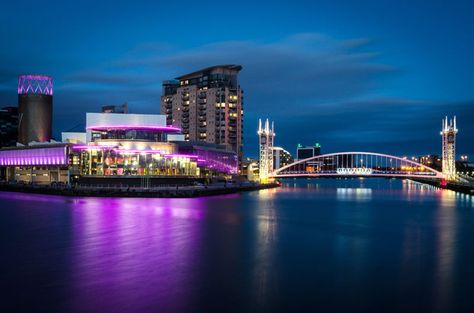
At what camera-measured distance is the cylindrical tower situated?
91.0 m

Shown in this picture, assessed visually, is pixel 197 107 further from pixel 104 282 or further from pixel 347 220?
pixel 104 282

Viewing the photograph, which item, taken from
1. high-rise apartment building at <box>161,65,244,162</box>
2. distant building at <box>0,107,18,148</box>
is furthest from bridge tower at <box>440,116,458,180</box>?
distant building at <box>0,107,18,148</box>

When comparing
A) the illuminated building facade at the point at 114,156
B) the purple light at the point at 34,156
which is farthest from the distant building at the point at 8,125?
the illuminated building facade at the point at 114,156

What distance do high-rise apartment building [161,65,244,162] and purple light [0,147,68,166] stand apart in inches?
1522

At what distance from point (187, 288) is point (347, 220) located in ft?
69.4

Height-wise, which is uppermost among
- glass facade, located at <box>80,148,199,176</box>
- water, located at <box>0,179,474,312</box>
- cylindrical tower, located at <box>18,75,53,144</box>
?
cylindrical tower, located at <box>18,75,53,144</box>

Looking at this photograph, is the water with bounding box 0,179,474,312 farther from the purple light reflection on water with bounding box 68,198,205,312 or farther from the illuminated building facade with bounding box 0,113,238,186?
the illuminated building facade with bounding box 0,113,238,186

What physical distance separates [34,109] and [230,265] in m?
83.4

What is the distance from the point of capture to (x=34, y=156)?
7100 centimetres

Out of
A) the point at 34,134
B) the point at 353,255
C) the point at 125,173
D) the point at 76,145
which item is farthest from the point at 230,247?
the point at 34,134

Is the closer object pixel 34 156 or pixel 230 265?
pixel 230 265

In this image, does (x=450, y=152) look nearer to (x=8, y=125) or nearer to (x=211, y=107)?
(x=211, y=107)

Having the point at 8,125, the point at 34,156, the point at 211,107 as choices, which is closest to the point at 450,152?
the point at 211,107

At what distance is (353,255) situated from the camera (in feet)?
63.4
